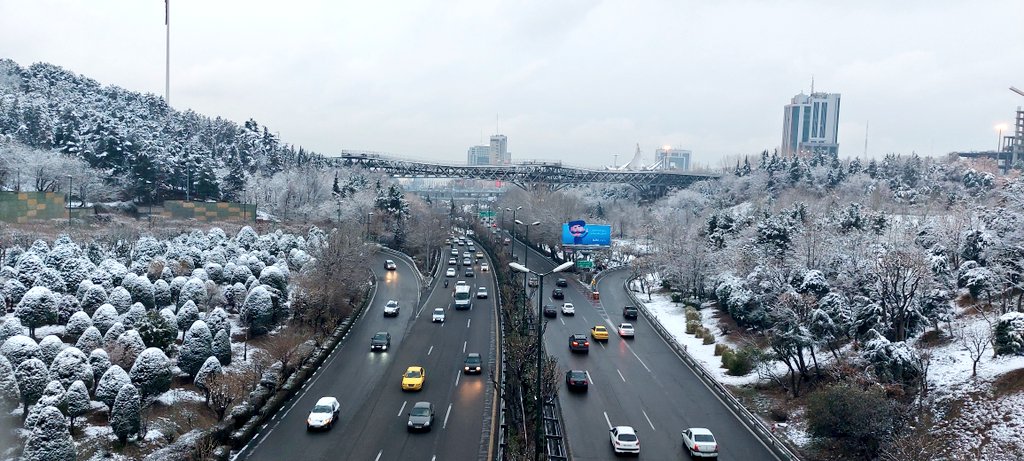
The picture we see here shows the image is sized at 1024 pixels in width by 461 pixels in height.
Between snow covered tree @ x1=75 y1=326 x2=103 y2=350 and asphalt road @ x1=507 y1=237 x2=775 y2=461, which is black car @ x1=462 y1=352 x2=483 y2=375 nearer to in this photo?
asphalt road @ x1=507 y1=237 x2=775 y2=461

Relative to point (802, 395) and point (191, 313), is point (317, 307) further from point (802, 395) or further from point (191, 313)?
point (802, 395)

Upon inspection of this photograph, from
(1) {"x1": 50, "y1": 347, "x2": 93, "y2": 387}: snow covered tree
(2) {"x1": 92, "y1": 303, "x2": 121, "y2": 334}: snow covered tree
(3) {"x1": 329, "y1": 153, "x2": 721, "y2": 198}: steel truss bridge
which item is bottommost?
(1) {"x1": 50, "y1": 347, "x2": 93, "y2": 387}: snow covered tree

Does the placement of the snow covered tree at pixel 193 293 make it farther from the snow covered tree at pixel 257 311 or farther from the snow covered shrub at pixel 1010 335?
the snow covered shrub at pixel 1010 335

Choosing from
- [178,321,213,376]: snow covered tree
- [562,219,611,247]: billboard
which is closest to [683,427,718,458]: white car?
[178,321,213,376]: snow covered tree

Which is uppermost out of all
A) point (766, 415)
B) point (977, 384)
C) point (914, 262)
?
point (914, 262)

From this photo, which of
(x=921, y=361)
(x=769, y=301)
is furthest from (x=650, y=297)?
(x=921, y=361)

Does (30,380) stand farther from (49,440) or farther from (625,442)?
(625,442)

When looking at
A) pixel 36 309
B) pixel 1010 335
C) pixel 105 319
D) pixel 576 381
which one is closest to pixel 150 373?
pixel 105 319
